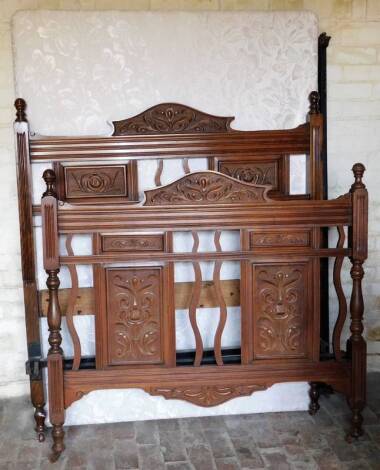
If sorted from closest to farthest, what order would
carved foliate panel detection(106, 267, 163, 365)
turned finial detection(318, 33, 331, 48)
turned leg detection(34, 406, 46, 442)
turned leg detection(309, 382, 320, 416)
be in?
carved foliate panel detection(106, 267, 163, 365) < turned leg detection(34, 406, 46, 442) < turned leg detection(309, 382, 320, 416) < turned finial detection(318, 33, 331, 48)

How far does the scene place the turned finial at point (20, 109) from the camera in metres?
2.88

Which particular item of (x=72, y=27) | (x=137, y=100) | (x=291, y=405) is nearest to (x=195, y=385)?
(x=291, y=405)

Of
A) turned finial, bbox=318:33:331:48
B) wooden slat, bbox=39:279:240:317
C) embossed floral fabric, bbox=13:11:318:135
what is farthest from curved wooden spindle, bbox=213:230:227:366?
turned finial, bbox=318:33:331:48

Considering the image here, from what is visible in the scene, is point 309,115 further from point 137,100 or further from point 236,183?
point 137,100

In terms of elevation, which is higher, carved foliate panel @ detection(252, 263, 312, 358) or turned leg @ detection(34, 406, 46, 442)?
carved foliate panel @ detection(252, 263, 312, 358)

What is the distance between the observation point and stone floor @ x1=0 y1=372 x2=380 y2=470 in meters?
2.58

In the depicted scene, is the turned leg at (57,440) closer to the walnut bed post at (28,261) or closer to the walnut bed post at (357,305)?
the walnut bed post at (28,261)

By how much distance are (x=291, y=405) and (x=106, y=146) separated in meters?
1.78

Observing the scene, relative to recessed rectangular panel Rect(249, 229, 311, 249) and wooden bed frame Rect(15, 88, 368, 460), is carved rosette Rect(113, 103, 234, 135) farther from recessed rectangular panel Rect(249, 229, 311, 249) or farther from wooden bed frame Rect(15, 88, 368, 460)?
recessed rectangular panel Rect(249, 229, 311, 249)

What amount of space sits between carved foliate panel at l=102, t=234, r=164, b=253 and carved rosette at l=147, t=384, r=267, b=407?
0.71 m

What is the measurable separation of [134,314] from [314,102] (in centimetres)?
152

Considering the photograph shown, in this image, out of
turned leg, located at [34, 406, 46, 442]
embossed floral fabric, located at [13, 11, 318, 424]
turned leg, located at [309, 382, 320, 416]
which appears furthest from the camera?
turned leg, located at [309, 382, 320, 416]

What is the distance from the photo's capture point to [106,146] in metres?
2.97

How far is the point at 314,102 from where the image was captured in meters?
3.03
